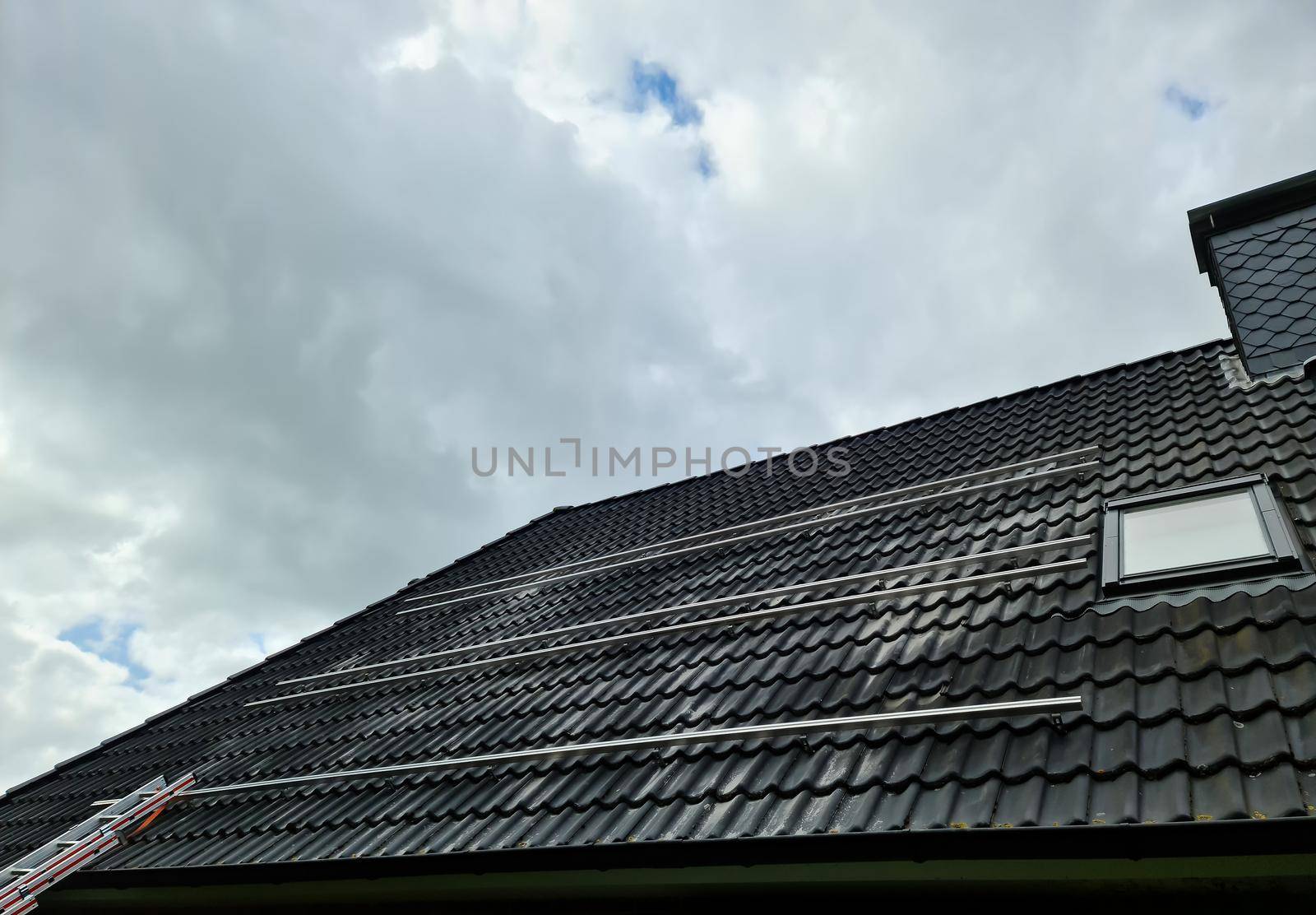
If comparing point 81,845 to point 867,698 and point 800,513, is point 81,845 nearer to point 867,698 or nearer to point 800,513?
point 867,698

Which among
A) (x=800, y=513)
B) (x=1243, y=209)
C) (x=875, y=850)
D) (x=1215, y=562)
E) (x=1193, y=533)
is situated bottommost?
(x=875, y=850)

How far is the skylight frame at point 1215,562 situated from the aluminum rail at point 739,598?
0.95 feet

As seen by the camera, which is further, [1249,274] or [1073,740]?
[1249,274]

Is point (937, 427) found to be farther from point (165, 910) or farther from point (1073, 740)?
point (165, 910)

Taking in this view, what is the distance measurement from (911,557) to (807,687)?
147 cm

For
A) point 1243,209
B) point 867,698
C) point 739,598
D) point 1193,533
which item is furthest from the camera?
point 1243,209

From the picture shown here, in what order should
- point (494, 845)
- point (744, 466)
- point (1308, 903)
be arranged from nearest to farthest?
point (1308, 903)
point (494, 845)
point (744, 466)

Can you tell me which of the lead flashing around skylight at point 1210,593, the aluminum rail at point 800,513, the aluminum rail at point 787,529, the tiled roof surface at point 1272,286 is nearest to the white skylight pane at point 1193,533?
the lead flashing around skylight at point 1210,593

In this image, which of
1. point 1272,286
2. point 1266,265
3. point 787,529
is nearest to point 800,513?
point 787,529

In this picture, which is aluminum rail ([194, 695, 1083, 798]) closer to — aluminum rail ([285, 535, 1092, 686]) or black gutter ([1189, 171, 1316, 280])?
aluminum rail ([285, 535, 1092, 686])

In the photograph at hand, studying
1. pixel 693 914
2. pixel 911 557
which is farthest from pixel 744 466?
pixel 693 914

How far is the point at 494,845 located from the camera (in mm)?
3713

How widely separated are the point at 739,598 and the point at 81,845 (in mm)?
4821

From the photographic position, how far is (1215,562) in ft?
12.3
